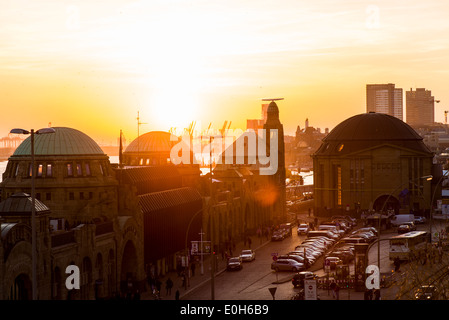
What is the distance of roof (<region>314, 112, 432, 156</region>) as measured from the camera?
156250mm

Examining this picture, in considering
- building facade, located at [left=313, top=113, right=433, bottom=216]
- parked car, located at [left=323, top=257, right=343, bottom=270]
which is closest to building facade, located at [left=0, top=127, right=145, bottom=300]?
parked car, located at [left=323, top=257, right=343, bottom=270]

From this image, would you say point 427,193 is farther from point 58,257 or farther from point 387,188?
point 58,257

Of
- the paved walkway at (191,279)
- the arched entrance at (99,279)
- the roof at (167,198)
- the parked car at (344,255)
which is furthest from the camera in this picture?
the parked car at (344,255)

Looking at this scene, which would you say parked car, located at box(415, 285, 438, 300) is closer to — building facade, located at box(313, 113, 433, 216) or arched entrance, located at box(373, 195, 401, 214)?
arched entrance, located at box(373, 195, 401, 214)

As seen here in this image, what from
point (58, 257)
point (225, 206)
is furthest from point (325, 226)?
point (58, 257)

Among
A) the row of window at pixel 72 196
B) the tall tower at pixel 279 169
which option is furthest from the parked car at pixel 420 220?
the row of window at pixel 72 196

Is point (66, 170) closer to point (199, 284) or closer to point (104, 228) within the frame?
point (104, 228)

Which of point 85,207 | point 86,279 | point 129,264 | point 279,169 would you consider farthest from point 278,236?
point 86,279

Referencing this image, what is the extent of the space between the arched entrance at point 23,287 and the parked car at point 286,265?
34.4 m

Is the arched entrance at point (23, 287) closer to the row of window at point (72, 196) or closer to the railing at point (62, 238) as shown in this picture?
the railing at point (62, 238)

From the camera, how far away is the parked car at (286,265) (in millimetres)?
85750

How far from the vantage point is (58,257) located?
203 feet

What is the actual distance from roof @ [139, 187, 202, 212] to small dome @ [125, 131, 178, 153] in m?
30.0
